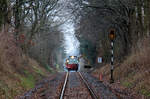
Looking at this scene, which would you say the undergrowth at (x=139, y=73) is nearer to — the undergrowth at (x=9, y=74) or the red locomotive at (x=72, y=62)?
the undergrowth at (x=9, y=74)

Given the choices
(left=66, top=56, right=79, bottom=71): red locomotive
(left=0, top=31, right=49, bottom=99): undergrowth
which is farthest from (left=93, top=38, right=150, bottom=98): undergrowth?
(left=66, top=56, right=79, bottom=71): red locomotive

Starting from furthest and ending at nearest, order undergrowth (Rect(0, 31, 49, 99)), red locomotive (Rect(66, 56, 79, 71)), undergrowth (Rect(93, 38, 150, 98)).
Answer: red locomotive (Rect(66, 56, 79, 71)) < undergrowth (Rect(93, 38, 150, 98)) < undergrowth (Rect(0, 31, 49, 99))

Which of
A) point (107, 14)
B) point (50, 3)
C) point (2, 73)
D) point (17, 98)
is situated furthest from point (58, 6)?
point (17, 98)

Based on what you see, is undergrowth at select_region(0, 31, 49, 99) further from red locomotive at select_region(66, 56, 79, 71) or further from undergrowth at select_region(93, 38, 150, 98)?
red locomotive at select_region(66, 56, 79, 71)

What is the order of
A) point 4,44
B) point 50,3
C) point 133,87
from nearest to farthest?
point 133,87, point 4,44, point 50,3

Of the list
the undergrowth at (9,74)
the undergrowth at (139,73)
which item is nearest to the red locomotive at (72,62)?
the undergrowth at (139,73)

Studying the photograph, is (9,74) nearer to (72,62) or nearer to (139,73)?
(139,73)

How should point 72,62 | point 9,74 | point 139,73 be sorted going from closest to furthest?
point 9,74 < point 139,73 < point 72,62

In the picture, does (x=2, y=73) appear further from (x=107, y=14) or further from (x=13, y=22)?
(x=107, y=14)

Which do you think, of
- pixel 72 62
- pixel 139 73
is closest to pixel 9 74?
pixel 139 73

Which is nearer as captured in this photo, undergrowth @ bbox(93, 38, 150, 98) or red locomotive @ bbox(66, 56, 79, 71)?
undergrowth @ bbox(93, 38, 150, 98)

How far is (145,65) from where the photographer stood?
1794 cm

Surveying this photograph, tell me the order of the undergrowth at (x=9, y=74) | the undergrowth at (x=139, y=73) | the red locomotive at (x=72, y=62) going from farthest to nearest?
the red locomotive at (x=72, y=62)
the undergrowth at (x=139, y=73)
the undergrowth at (x=9, y=74)

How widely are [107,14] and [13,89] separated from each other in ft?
49.4
